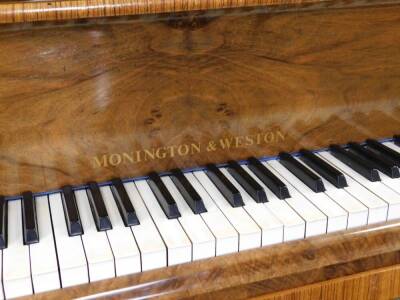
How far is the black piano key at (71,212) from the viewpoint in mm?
1198

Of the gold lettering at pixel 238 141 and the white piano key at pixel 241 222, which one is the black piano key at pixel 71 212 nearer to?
the white piano key at pixel 241 222

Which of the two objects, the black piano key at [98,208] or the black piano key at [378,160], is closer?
the black piano key at [98,208]

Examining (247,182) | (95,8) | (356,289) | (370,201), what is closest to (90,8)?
(95,8)

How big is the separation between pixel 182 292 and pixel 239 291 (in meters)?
0.14

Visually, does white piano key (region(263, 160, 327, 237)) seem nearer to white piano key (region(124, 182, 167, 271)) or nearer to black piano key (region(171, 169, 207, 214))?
black piano key (region(171, 169, 207, 214))

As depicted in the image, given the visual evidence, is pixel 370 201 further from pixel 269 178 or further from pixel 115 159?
pixel 115 159

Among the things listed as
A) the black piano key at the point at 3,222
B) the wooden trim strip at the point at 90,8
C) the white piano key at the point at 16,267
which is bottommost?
the white piano key at the point at 16,267

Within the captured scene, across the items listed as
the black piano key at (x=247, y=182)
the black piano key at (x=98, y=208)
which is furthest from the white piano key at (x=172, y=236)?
the black piano key at (x=247, y=182)

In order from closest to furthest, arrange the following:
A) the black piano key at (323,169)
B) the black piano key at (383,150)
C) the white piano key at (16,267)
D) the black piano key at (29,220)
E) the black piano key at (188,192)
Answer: the white piano key at (16,267) < the black piano key at (29,220) < the black piano key at (188,192) < the black piano key at (323,169) < the black piano key at (383,150)

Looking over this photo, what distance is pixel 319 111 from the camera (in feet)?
5.11

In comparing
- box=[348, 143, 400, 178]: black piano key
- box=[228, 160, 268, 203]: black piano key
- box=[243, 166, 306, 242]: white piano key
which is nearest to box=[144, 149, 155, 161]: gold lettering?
box=[228, 160, 268, 203]: black piano key

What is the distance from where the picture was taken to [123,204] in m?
1.28

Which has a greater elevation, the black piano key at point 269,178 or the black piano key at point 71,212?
the black piano key at point 269,178

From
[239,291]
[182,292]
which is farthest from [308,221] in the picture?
[182,292]
